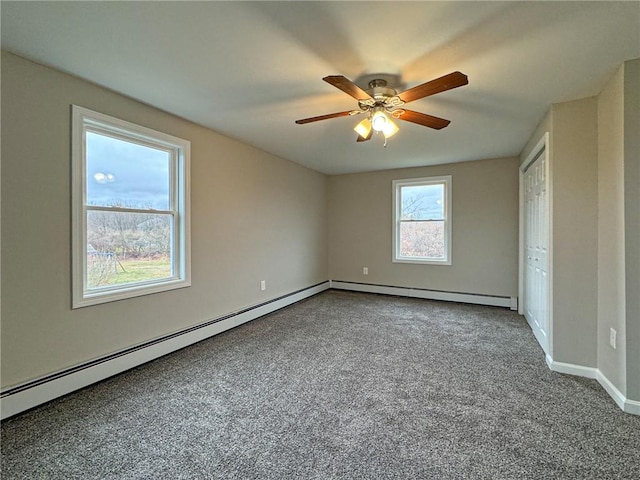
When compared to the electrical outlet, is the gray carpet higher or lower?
lower

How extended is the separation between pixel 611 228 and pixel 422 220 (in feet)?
10.2

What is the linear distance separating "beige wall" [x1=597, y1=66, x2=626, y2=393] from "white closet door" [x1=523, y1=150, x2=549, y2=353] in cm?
45

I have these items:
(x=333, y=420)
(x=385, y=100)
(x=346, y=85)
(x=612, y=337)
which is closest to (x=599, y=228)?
(x=612, y=337)

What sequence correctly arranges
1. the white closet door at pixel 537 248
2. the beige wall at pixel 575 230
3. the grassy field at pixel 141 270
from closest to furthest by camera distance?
the beige wall at pixel 575 230
the grassy field at pixel 141 270
the white closet door at pixel 537 248

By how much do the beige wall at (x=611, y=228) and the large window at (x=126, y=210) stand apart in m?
3.64

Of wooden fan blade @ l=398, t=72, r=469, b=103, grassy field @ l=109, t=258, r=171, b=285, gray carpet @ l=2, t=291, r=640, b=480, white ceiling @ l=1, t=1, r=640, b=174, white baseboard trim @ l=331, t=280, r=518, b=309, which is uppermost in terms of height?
white ceiling @ l=1, t=1, r=640, b=174

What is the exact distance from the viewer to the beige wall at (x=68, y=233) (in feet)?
6.54

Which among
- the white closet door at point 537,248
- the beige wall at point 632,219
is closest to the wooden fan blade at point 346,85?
the beige wall at point 632,219

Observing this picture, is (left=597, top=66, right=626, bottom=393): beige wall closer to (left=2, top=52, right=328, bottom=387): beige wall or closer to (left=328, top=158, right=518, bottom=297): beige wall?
(left=328, top=158, right=518, bottom=297): beige wall

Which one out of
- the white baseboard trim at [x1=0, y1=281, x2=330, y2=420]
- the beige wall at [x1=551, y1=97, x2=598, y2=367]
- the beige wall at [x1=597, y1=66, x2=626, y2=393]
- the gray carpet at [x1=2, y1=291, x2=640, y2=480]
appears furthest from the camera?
the beige wall at [x1=551, y1=97, x2=598, y2=367]

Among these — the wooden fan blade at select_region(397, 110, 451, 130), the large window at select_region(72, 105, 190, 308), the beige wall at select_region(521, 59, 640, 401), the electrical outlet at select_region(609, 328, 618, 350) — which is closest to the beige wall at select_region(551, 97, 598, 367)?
the beige wall at select_region(521, 59, 640, 401)

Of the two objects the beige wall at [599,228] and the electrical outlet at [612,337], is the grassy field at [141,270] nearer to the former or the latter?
the beige wall at [599,228]

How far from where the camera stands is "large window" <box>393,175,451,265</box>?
514cm

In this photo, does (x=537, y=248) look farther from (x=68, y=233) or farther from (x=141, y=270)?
(x=68, y=233)
